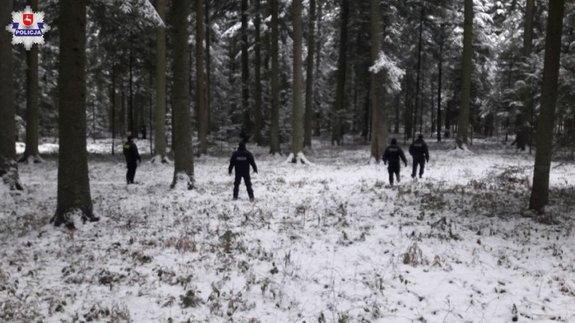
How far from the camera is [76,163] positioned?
9.64 metres

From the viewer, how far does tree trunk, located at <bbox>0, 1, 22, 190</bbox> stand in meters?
13.6

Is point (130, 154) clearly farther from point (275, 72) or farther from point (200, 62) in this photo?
point (275, 72)

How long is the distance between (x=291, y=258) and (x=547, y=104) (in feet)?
23.8

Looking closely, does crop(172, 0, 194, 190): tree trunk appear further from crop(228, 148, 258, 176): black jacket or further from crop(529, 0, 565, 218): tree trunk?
crop(529, 0, 565, 218): tree trunk

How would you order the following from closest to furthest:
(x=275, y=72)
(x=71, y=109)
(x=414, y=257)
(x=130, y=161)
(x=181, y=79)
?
(x=414, y=257), (x=71, y=109), (x=181, y=79), (x=130, y=161), (x=275, y=72)

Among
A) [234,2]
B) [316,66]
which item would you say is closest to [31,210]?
[234,2]

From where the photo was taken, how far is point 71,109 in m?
9.39

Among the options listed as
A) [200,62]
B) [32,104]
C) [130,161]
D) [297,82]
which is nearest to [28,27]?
[32,104]

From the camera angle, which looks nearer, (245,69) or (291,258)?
(291,258)

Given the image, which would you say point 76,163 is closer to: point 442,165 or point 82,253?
point 82,253

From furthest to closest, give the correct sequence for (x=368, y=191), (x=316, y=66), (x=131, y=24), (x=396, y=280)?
(x=316, y=66), (x=131, y=24), (x=368, y=191), (x=396, y=280)

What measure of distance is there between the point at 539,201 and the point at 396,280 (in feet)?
18.9

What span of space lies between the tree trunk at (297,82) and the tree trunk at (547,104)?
492 inches

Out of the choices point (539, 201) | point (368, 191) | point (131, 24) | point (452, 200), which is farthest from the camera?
point (131, 24)
